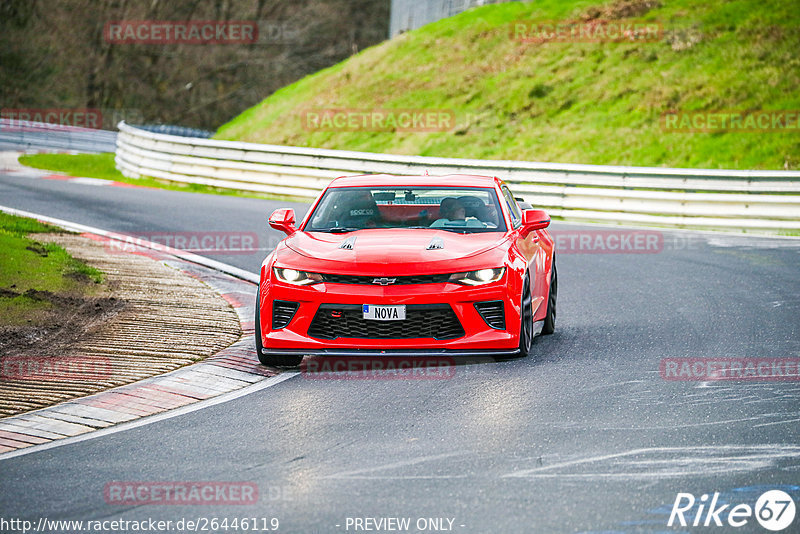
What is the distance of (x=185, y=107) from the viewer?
66.4 m

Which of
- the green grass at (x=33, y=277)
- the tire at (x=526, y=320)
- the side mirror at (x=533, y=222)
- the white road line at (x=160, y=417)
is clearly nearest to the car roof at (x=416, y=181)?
the side mirror at (x=533, y=222)

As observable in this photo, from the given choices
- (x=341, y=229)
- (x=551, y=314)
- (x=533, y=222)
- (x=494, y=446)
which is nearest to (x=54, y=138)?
(x=341, y=229)

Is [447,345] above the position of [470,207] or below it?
below

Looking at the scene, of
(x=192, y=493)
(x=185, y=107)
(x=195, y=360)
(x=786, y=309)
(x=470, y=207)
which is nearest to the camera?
(x=192, y=493)

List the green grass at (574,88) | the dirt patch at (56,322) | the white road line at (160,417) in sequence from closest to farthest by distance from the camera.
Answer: the white road line at (160,417) < the dirt patch at (56,322) < the green grass at (574,88)

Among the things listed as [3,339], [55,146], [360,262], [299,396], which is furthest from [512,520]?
[55,146]

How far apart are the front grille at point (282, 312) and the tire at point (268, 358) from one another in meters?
0.14

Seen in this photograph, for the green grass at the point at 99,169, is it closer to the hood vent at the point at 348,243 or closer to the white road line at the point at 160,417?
the hood vent at the point at 348,243

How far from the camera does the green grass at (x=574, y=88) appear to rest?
29.2 m

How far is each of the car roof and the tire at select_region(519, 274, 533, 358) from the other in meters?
1.40

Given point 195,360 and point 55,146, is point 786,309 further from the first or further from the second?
point 55,146

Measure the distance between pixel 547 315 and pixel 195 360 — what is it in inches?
124

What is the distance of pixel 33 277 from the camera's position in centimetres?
1188

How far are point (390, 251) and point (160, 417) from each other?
2.22 meters
